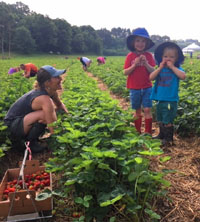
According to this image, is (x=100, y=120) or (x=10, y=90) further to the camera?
(x=10, y=90)

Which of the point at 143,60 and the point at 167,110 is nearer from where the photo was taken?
the point at 167,110

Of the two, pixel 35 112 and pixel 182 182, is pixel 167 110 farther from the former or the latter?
pixel 35 112

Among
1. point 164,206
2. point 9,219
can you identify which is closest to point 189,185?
point 164,206

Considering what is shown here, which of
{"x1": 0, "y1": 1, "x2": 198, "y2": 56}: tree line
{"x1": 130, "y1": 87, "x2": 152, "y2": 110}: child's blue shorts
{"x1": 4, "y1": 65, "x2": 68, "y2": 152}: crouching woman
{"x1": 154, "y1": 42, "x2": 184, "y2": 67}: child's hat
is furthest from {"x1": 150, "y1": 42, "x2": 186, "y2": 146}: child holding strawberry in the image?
{"x1": 0, "y1": 1, "x2": 198, "y2": 56}: tree line

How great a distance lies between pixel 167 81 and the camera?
3.61 meters

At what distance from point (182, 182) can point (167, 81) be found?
157cm

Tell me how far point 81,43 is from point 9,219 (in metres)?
70.7

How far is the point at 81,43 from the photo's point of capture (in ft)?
227

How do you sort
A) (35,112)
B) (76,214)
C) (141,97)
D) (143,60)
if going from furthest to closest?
1. (141,97)
2. (143,60)
3. (35,112)
4. (76,214)

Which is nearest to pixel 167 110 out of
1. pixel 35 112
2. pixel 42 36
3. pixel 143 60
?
pixel 143 60

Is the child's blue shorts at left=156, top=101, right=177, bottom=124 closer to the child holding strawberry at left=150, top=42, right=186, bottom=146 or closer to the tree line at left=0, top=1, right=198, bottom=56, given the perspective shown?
the child holding strawberry at left=150, top=42, right=186, bottom=146

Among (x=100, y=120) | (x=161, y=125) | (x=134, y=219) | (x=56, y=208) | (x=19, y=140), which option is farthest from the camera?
(x=161, y=125)

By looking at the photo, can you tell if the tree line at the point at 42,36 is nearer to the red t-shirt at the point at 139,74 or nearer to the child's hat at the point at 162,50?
the red t-shirt at the point at 139,74

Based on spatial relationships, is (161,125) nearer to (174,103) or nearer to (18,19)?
(174,103)
